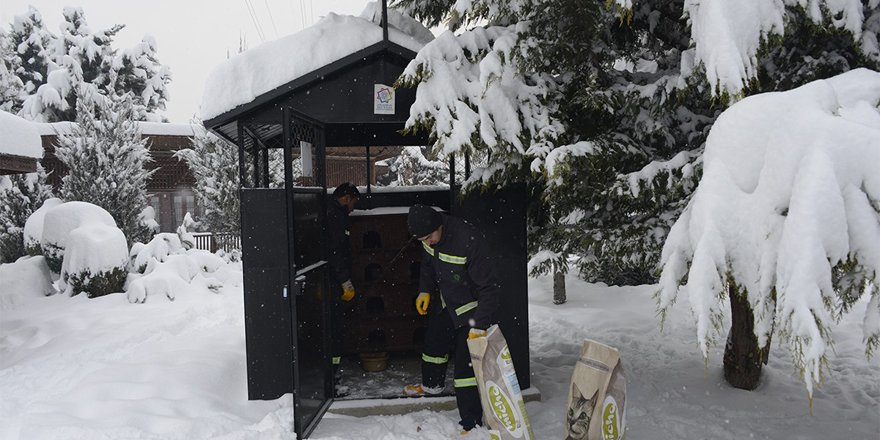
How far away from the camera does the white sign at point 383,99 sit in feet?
17.5

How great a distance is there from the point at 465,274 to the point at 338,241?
1.64 metres

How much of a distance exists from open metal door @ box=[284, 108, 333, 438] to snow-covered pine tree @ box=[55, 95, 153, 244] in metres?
12.9

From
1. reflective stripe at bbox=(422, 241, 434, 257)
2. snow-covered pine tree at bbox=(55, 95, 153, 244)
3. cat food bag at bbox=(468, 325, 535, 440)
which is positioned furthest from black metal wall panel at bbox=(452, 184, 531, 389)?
snow-covered pine tree at bbox=(55, 95, 153, 244)

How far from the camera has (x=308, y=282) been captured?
5.13 metres

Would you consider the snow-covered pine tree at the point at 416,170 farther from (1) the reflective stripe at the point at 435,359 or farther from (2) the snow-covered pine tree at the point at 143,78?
(1) the reflective stripe at the point at 435,359

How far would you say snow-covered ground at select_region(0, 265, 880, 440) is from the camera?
4801 millimetres

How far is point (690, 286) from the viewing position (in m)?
2.64

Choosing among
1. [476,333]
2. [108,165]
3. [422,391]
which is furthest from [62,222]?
[476,333]

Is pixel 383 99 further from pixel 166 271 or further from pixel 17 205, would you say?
pixel 17 205

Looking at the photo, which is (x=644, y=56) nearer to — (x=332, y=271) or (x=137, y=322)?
(x=332, y=271)

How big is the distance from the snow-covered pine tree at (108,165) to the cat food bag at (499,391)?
15319mm

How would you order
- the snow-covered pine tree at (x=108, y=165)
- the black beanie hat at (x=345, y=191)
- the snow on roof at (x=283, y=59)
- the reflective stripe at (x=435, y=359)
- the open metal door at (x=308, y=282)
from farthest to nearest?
the snow-covered pine tree at (x=108, y=165) < the black beanie hat at (x=345, y=191) < the reflective stripe at (x=435, y=359) < the snow on roof at (x=283, y=59) < the open metal door at (x=308, y=282)

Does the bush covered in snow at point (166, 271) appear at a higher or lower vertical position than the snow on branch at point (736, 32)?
lower

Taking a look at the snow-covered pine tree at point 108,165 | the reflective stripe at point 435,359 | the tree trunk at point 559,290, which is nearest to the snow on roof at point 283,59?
the reflective stripe at point 435,359
